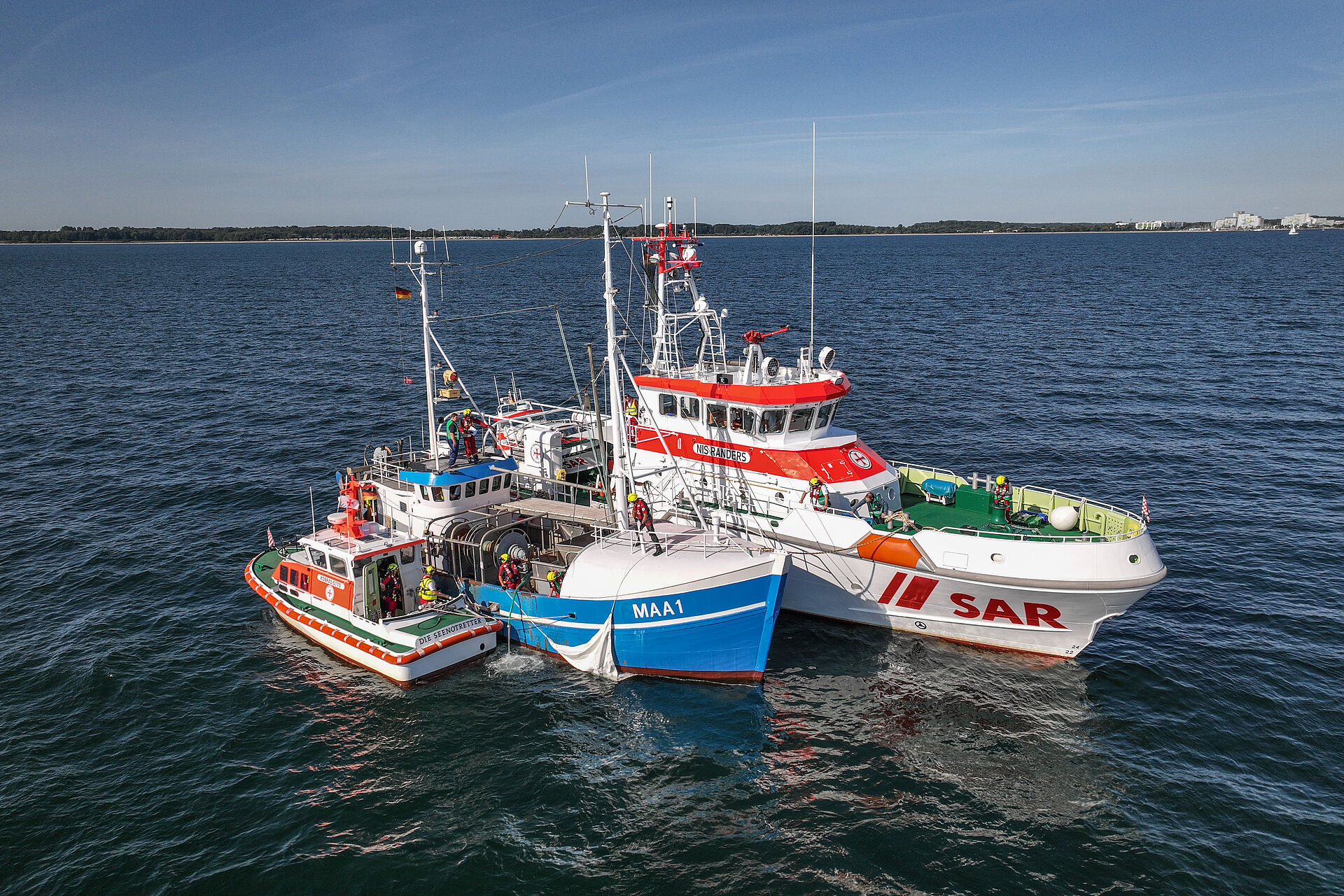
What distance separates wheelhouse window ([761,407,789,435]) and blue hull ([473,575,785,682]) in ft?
20.7

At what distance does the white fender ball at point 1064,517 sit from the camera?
72.0 feet

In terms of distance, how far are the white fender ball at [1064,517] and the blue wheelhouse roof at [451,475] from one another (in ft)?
53.9

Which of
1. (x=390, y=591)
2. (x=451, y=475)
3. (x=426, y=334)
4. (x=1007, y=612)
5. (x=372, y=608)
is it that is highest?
(x=426, y=334)

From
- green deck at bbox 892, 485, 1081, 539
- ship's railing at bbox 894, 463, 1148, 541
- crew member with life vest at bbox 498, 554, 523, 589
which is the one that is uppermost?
ship's railing at bbox 894, 463, 1148, 541

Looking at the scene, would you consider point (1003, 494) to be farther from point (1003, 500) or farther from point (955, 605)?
point (955, 605)

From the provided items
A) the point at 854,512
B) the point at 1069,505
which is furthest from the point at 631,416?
the point at 1069,505

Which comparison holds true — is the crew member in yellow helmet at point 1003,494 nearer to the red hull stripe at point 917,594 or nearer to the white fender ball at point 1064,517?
the white fender ball at point 1064,517

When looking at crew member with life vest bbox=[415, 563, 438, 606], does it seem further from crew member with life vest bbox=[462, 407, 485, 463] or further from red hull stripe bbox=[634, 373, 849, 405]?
red hull stripe bbox=[634, 373, 849, 405]

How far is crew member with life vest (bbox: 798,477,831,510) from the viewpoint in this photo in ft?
75.8

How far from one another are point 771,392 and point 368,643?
13278mm

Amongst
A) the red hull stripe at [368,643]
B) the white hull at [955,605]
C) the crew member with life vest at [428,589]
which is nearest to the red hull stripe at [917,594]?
the white hull at [955,605]

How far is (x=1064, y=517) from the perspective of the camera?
22000 millimetres

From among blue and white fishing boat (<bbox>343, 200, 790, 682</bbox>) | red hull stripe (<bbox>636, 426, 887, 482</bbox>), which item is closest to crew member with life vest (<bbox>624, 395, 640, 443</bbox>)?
blue and white fishing boat (<bbox>343, 200, 790, 682</bbox>)

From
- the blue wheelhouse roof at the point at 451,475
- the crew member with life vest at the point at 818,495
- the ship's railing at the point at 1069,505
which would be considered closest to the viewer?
the ship's railing at the point at 1069,505
